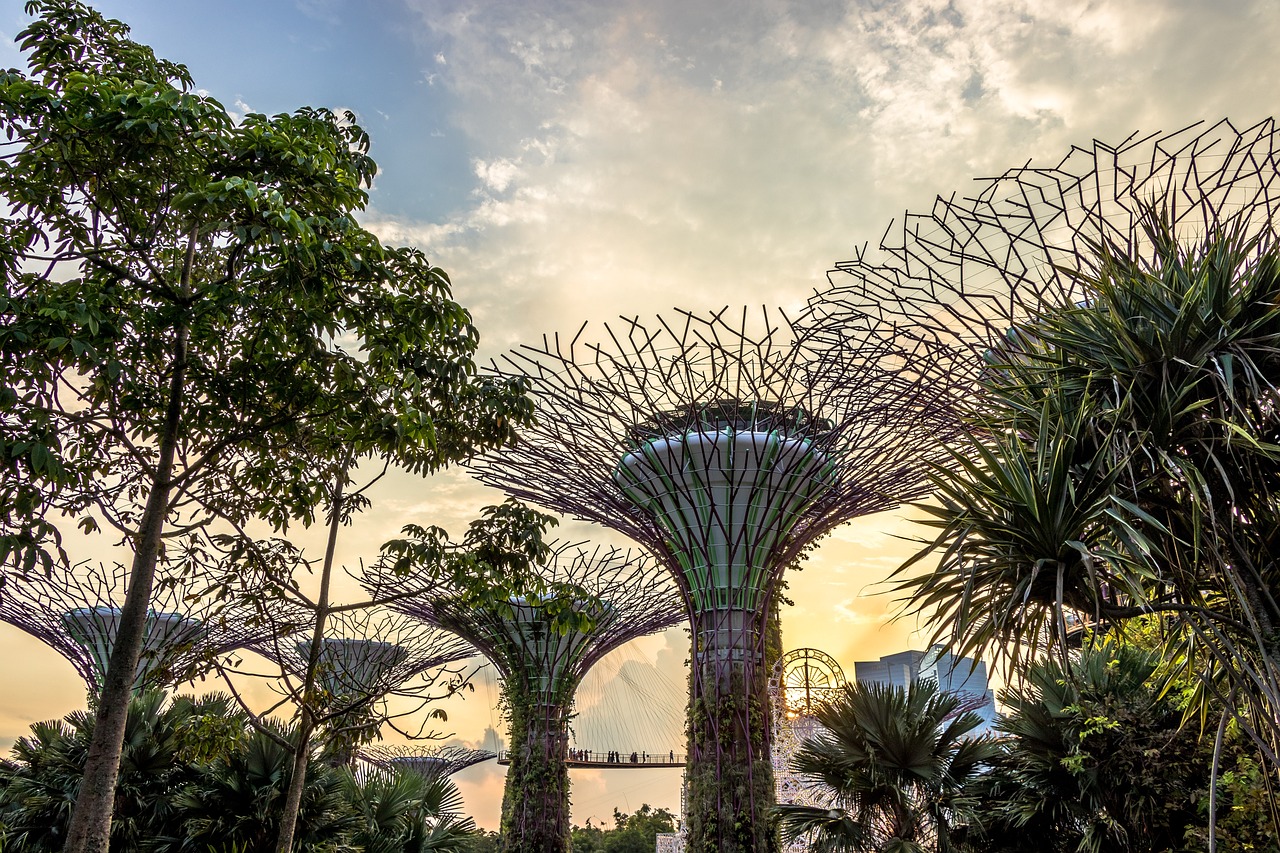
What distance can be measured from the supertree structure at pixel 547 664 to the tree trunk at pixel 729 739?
5.09 m

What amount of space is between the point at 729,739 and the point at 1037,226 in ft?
27.8

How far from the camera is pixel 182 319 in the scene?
5039 millimetres

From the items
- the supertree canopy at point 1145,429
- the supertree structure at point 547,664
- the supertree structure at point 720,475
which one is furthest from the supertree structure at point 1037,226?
the supertree structure at point 547,664

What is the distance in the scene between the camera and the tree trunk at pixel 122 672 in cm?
460

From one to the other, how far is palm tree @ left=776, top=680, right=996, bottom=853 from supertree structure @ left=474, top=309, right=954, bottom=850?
3304mm

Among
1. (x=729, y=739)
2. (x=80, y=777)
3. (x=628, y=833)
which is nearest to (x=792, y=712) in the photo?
(x=729, y=739)

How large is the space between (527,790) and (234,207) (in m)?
16.5

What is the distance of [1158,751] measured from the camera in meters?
8.74

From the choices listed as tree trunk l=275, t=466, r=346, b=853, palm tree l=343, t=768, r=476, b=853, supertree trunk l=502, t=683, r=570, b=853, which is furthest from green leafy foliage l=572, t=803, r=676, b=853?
tree trunk l=275, t=466, r=346, b=853

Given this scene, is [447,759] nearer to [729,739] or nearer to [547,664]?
[547,664]

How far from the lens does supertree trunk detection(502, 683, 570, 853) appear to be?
18281 millimetres

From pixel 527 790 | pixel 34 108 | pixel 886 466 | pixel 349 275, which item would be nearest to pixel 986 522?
pixel 349 275

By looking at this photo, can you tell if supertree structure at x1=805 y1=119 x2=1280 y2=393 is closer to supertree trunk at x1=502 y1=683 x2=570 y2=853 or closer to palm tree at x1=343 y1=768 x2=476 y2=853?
palm tree at x1=343 y1=768 x2=476 y2=853

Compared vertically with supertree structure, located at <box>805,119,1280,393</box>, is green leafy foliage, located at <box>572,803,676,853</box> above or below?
below
